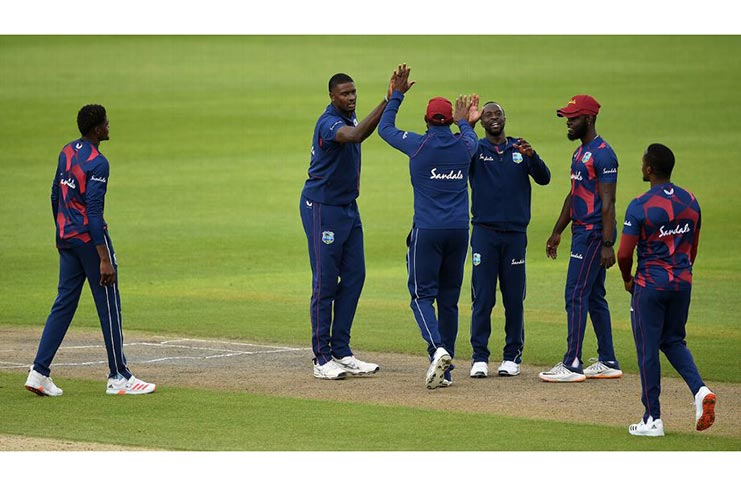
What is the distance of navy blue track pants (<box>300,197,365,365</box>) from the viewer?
12.4 meters

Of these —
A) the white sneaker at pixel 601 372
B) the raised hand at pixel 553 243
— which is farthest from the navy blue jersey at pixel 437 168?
the white sneaker at pixel 601 372

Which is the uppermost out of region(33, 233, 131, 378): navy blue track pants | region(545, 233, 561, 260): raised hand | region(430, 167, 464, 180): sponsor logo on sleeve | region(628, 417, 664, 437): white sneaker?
region(430, 167, 464, 180): sponsor logo on sleeve

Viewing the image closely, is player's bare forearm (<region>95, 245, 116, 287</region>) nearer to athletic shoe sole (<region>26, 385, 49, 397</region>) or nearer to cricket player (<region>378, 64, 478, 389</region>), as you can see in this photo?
athletic shoe sole (<region>26, 385, 49, 397</region>)

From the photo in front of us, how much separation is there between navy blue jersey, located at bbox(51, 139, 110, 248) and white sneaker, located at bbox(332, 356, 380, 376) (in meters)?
2.50

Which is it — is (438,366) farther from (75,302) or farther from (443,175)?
(75,302)

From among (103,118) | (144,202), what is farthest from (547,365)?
(144,202)

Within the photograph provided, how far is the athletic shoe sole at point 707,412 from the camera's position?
31.9 ft

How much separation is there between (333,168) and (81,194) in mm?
2202

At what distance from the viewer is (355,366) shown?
12.6 metres

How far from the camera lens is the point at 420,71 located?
4359 cm

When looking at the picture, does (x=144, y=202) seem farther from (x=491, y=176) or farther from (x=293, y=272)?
(x=491, y=176)

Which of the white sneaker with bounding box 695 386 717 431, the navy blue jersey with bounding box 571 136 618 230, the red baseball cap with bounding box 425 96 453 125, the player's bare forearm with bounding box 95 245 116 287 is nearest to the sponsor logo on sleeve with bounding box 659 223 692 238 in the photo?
the white sneaker with bounding box 695 386 717 431

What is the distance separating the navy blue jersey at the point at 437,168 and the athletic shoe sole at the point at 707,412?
2.85 meters

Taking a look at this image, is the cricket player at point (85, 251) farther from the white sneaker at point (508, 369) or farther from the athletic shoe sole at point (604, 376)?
the athletic shoe sole at point (604, 376)
